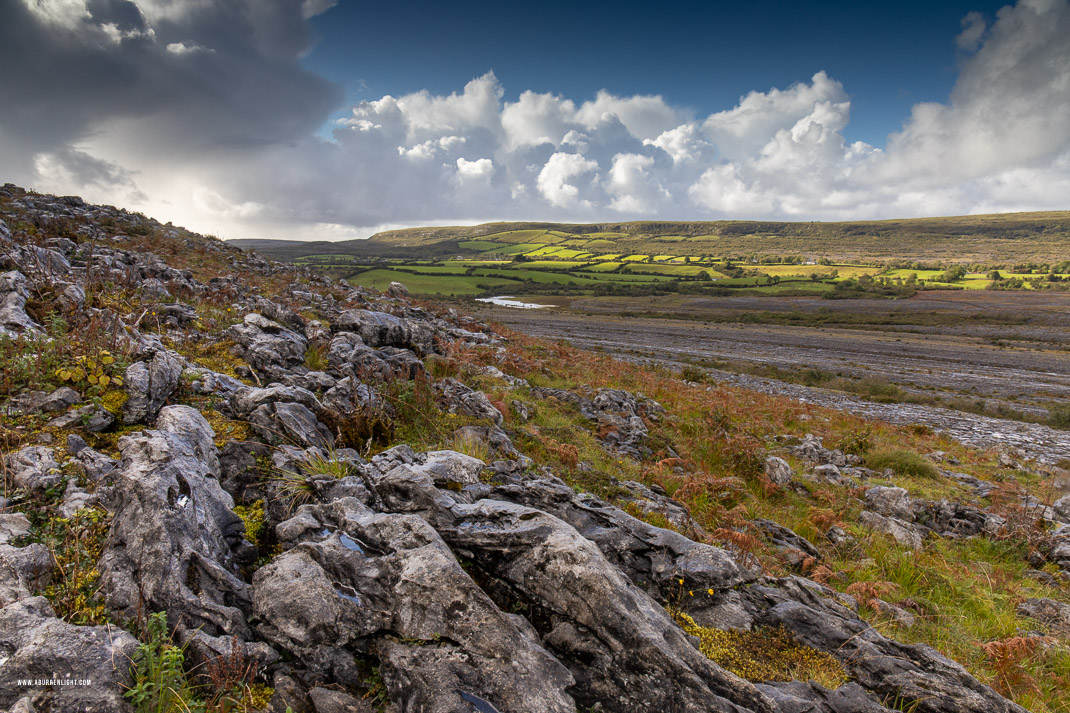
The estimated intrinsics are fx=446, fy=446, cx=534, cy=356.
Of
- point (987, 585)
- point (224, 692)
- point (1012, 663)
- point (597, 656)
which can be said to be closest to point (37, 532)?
point (224, 692)

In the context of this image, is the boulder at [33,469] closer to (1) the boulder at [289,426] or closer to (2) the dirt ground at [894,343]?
(1) the boulder at [289,426]

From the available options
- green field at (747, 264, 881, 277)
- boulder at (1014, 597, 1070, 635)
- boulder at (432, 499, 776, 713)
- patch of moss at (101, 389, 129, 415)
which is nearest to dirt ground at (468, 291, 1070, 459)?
boulder at (1014, 597, 1070, 635)

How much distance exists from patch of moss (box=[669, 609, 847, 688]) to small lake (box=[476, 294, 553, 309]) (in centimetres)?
9949

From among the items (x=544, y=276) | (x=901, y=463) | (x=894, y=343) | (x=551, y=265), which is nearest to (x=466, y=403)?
(x=901, y=463)

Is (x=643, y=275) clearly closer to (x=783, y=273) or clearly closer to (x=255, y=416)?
(x=783, y=273)

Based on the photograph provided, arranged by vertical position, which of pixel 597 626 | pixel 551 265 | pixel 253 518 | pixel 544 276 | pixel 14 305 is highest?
pixel 551 265

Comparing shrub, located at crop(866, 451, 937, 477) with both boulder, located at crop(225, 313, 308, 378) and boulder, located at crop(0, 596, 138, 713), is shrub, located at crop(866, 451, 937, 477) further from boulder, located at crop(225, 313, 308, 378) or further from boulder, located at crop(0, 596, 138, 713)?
boulder, located at crop(0, 596, 138, 713)

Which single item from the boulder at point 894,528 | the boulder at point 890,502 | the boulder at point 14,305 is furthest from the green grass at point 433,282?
the boulder at point 894,528

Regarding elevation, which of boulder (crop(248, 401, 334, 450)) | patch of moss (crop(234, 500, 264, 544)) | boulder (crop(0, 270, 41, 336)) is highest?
boulder (crop(0, 270, 41, 336))

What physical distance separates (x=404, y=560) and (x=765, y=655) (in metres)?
4.20

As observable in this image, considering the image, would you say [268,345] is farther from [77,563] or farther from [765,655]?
[765,655]

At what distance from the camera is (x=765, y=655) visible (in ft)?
16.6

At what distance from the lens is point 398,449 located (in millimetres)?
7039

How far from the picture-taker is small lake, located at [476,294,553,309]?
108 m
